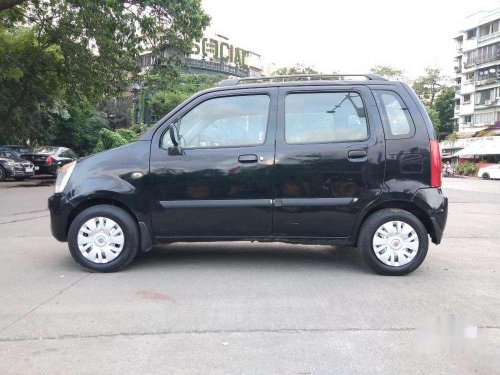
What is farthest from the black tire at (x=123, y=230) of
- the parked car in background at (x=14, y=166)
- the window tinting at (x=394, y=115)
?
the parked car in background at (x=14, y=166)

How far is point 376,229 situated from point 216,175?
5.96 feet

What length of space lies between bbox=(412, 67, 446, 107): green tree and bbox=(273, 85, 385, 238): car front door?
79.3 metres

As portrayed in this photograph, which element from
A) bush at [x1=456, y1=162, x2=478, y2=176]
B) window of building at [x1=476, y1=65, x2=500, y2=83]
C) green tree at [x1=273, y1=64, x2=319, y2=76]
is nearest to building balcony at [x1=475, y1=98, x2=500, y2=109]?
window of building at [x1=476, y1=65, x2=500, y2=83]

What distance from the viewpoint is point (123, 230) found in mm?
5445

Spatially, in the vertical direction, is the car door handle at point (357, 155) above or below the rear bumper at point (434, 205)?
above

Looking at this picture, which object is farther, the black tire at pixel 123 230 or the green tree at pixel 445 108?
the green tree at pixel 445 108

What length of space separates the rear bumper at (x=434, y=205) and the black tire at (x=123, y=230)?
3065 millimetres

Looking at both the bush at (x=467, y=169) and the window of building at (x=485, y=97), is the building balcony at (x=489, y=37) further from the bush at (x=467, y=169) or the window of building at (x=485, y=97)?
the bush at (x=467, y=169)

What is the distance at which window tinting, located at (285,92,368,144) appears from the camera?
5410 millimetres

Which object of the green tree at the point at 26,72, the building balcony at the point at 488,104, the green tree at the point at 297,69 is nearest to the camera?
the green tree at the point at 26,72

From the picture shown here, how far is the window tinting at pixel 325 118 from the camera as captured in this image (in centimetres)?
541

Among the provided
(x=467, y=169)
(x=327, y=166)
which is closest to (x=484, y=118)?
(x=467, y=169)

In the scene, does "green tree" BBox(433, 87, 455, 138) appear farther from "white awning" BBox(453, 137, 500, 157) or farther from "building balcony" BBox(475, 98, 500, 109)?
"white awning" BBox(453, 137, 500, 157)

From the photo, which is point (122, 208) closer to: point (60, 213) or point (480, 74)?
point (60, 213)
